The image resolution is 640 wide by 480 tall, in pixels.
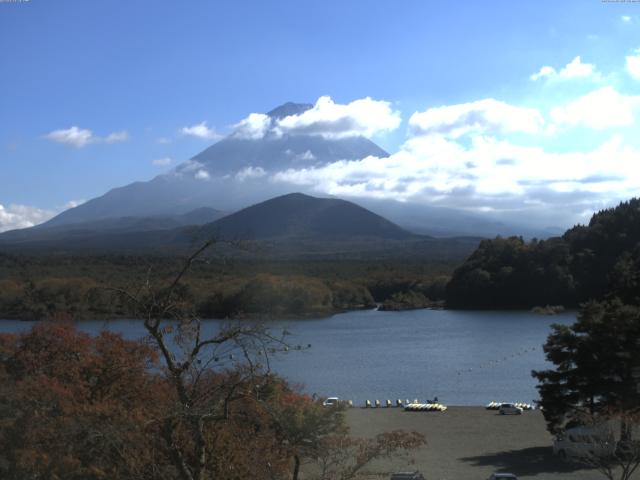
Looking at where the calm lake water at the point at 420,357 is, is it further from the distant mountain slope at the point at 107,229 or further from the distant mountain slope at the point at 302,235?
the distant mountain slope at the point at 107,229

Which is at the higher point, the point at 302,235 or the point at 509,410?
the point at 302,235

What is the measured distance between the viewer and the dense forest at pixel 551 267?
130 feet

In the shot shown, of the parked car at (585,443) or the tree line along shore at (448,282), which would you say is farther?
the tree line along shore at (448,282)

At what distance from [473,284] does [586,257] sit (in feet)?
20.6

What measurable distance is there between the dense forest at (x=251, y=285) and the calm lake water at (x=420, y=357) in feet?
5.71

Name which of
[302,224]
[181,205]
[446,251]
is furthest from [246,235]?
[181,205]

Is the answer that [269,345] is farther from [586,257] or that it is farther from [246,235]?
[586,257]

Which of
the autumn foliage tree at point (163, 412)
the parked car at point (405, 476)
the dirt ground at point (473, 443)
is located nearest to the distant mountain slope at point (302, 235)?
the dirt ground at point (473, 443)

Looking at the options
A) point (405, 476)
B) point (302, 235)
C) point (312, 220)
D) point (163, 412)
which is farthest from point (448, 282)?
point (312, 220)

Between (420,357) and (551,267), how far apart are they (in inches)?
721

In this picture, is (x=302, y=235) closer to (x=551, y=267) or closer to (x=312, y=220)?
(x=312, y=220)

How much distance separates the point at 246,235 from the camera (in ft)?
14.4

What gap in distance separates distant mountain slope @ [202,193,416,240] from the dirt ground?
286 feet

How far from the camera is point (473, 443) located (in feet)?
40.4
